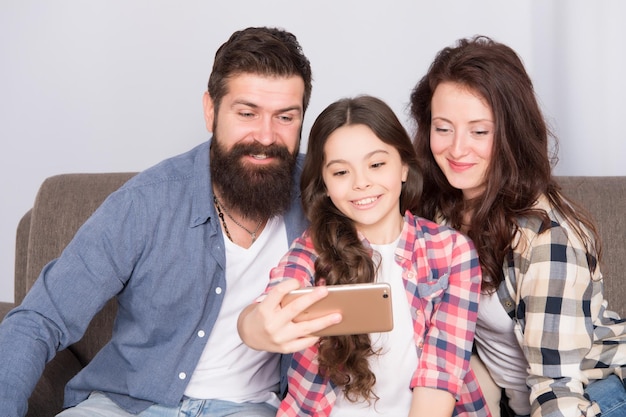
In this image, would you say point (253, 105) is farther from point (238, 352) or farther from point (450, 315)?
point (450, 315)

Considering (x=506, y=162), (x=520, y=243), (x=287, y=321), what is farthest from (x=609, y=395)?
(x=287, y=321)

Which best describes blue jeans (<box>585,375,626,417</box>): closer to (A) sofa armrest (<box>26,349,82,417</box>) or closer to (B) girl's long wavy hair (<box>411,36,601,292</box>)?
(B) girl's long wavy hair (<box>411,36,601,292</box>)

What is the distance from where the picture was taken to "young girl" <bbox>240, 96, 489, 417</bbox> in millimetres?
2385

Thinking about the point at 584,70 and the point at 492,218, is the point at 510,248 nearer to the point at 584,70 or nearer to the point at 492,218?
the point at 492,218

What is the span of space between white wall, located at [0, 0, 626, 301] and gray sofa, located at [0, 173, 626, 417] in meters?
0.69

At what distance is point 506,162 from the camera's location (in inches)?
100

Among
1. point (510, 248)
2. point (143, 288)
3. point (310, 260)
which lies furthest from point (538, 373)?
point (143, 288)

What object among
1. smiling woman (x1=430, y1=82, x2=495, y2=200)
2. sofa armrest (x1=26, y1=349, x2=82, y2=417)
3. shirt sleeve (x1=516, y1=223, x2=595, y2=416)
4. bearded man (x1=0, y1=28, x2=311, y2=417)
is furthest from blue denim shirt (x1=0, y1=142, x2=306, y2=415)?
shirt sleeve (x1=516, y1=223, x2=595, y2=416)

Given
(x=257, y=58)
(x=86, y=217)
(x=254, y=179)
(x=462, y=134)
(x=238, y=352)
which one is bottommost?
(x=238, y=352)

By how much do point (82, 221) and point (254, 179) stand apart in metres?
0.85

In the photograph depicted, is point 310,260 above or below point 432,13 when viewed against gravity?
below

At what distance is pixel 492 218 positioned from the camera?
2.54 meters

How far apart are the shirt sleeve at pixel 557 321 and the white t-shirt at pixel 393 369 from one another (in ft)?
1.16

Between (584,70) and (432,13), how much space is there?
2.50 ft
